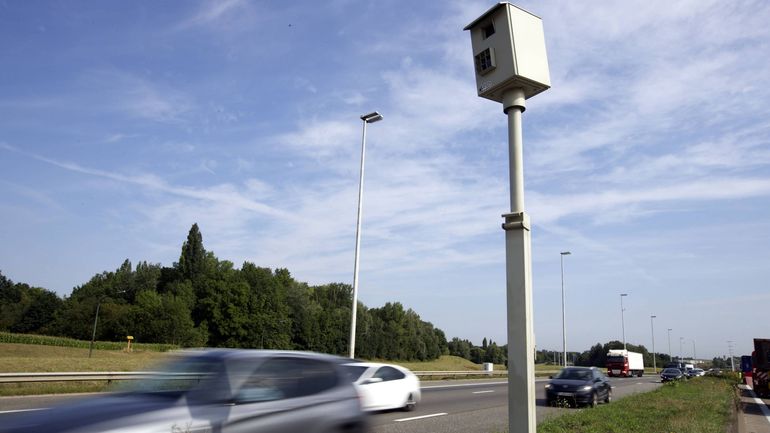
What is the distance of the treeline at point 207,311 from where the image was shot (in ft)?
291

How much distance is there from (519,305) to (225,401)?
289cm

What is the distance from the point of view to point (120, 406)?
4.57m

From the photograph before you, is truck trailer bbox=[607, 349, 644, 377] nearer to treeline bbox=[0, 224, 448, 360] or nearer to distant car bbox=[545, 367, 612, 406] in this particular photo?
distant car bbox=[545, 367, 612, 406]

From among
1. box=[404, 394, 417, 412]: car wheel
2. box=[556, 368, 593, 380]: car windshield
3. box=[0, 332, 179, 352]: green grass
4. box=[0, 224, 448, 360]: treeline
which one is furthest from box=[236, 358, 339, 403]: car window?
box=[0, 224, 448, 360]: treeline

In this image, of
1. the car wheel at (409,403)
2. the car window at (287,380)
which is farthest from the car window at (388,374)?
the car window at (287,380)


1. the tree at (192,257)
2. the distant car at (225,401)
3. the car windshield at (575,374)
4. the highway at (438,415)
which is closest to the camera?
the distant car at (225,401)

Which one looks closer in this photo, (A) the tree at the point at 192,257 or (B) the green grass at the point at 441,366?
(B) the green grass at the point at 441,366

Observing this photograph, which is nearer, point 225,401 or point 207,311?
point 225,401

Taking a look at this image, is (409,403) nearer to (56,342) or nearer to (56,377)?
(56,377)

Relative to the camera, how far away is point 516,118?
4.03m

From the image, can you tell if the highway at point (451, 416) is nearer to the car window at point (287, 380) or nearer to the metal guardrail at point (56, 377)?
the car window at point (287, 380)

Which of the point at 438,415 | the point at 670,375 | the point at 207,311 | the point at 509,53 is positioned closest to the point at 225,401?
the point at 509,53

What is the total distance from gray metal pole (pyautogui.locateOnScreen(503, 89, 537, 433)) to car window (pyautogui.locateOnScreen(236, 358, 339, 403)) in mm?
2591

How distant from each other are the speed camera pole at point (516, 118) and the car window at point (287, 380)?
258 centimetres
